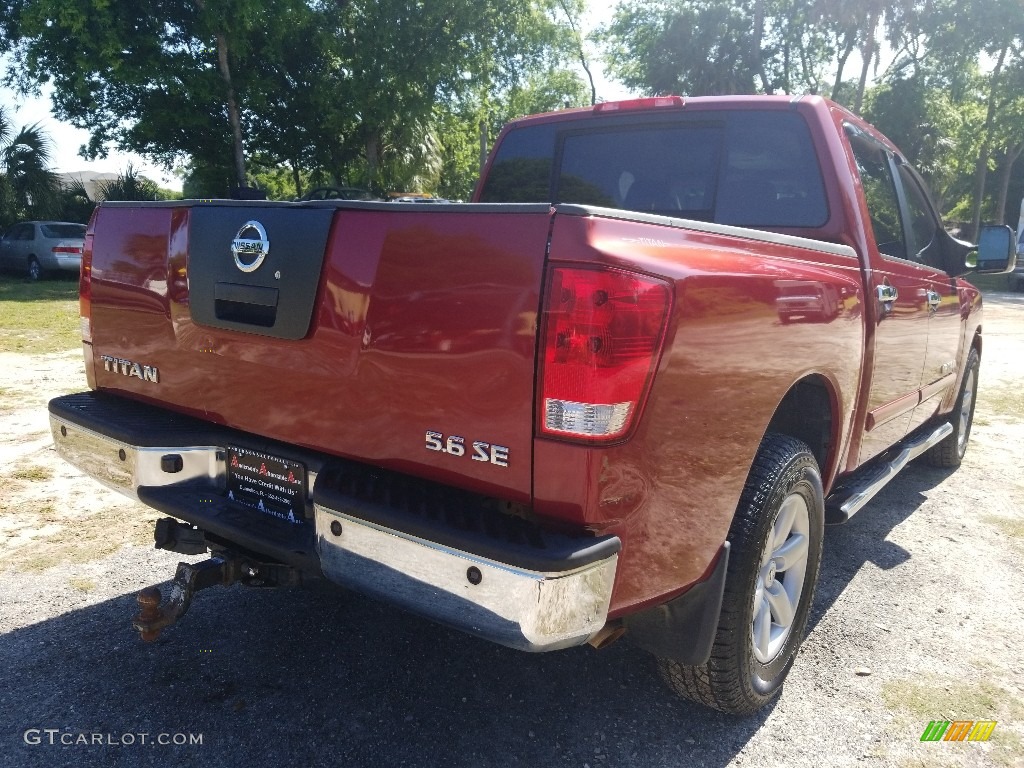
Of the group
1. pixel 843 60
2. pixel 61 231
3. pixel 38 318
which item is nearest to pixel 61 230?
pixel 61 231

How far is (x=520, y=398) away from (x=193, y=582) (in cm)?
124

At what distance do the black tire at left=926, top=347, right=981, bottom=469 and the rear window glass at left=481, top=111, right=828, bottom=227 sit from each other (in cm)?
279

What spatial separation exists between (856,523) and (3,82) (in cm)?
2195

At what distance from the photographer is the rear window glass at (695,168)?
121 inches

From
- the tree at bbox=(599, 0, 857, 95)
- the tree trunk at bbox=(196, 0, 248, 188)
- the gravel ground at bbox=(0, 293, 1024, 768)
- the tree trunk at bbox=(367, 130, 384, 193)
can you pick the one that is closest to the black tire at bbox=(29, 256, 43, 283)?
the tree trunk at bbox=(196, 0, 248, 188)

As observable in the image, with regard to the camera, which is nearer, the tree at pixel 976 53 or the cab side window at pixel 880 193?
the cab side window at pixel 880 193

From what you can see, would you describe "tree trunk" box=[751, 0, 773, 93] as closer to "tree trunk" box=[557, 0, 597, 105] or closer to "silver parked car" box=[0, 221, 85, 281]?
"tree trunk" box=[557, 0, 597, 105]

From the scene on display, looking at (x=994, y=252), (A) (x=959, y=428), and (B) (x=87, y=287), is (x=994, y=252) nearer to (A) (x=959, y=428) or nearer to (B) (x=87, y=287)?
(A) (x=959, y=428)

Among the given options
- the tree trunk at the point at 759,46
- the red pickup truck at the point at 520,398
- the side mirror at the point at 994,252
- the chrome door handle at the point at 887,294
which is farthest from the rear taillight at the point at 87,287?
the tree trunk at the point at 759,46

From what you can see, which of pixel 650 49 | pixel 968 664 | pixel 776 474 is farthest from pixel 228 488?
pixel 650 49

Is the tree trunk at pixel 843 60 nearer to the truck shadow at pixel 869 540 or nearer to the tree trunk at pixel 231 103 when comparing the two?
the tree trunk at pixel 231 103

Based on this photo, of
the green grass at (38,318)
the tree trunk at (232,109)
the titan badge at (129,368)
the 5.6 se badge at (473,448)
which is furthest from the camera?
the tree trunk at (232,109)

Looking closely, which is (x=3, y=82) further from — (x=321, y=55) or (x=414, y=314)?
(x=414, y=314)

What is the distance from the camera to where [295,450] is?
2.23 metres
